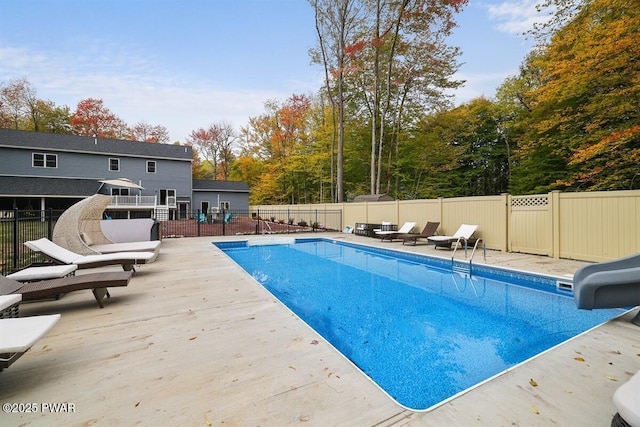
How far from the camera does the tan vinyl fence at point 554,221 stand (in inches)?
251

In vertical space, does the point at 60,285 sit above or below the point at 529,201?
below

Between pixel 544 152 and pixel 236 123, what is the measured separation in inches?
1242

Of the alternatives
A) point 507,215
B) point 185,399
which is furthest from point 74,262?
point 507,215

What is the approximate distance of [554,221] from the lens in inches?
298

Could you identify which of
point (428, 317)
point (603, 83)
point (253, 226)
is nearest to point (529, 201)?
point (428, 317)

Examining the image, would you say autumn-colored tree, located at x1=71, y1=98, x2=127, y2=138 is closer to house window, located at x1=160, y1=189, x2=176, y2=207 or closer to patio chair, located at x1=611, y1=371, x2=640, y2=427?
house window, located at x1=160, y1=189, x2=176, y2=207

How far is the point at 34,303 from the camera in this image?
3.99 m

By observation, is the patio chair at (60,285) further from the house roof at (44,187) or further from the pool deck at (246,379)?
the house roof at (44,187)

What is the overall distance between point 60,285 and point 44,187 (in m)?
22.7

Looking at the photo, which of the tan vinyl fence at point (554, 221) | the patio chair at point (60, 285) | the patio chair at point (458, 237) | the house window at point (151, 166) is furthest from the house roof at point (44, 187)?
the tan vinyl fence at point (554, 221)

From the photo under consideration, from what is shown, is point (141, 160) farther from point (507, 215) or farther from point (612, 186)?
point (612, 186)

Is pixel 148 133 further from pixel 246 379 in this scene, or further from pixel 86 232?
pixel 246 379

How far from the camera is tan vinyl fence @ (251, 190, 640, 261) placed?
20.9ft

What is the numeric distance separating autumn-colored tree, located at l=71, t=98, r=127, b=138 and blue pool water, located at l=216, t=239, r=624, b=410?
34.2 m
